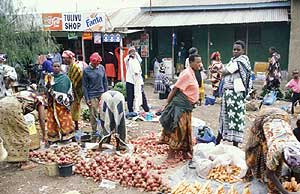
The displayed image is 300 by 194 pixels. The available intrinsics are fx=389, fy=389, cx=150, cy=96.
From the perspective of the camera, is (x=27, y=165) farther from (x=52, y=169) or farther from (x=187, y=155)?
(x=187, y=155)

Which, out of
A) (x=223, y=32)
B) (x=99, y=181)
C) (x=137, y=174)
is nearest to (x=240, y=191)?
(x=137, y=174)

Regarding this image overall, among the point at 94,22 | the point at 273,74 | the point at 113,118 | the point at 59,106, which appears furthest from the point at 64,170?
the point at 94,22

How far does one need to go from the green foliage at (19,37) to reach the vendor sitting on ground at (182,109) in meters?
6.73

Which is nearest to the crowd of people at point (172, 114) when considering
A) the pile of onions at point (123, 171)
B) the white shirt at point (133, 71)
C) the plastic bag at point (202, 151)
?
the plastic bag at point (202, 151)

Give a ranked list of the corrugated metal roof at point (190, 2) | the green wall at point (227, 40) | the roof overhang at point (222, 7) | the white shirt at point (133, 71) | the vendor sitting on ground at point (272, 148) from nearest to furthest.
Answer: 1. the vendor sitting on ground at point (272, 148)
2. the white shirt at point (133, 71)
3. the roof overhang at point (222, 7)
4. the green wall at point (227, 40)
5. the corrugated metal roof at point (190, 2)

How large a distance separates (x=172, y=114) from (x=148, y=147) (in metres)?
1.27

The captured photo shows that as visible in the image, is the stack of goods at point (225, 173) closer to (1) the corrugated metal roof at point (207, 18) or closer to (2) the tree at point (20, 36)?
(2) the tree at point (20, 36)

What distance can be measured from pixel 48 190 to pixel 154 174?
1.50 m

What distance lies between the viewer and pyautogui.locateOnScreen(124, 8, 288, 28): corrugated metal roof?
48.3 ft

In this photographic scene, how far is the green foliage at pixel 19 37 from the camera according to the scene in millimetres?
11062

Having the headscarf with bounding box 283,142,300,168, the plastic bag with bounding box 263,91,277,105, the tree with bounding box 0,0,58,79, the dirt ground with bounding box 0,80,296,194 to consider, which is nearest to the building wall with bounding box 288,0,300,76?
the plastic bag with bounding box 263,91,277,105

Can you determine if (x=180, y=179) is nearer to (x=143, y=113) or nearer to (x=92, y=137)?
(x=92, y=137)

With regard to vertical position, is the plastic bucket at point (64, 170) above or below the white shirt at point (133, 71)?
below

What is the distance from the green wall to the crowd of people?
10189 mm
